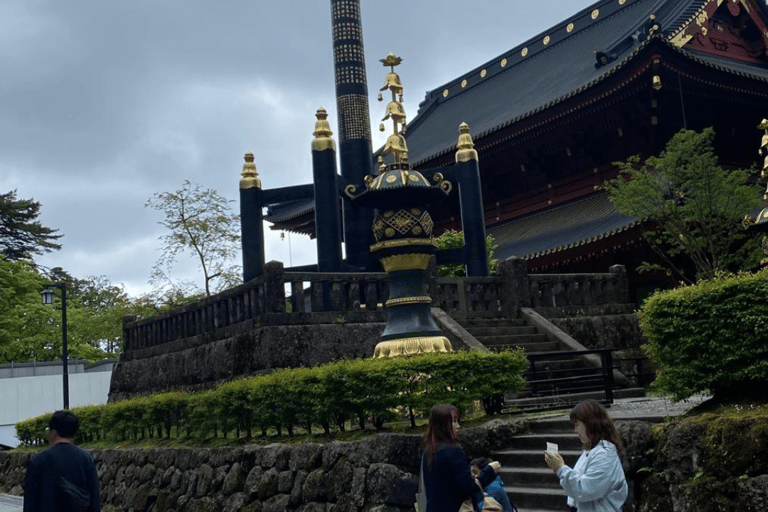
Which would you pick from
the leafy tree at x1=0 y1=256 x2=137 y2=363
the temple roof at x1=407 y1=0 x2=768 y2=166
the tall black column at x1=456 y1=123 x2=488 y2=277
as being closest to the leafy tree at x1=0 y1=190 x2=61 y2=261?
the leafy tree at x1=0 y1=256 x2=137 y2=363

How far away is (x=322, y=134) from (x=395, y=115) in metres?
3.65

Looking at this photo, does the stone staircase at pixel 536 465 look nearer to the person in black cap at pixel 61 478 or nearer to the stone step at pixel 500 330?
the person in black cap at pixel 61 478

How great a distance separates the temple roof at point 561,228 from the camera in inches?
920

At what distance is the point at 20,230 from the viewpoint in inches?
2424

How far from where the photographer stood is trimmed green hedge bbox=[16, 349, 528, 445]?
10289 mm

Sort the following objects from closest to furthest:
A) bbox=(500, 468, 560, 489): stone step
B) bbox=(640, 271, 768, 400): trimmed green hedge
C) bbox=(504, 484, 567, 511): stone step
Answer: bbox=(640, 271, 768, 400): trimmed green hedge, bbox=(504, 484, 567, 511): stone step, bbox=(500, 468, 560, 489): stone step

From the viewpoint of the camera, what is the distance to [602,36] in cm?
3388

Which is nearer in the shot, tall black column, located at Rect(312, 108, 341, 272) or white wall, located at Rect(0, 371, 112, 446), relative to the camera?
tall black column, located at Rect(312, 108, 341, 272)

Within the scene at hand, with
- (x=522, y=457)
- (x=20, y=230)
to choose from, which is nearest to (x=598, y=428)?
(x=522, y=457)

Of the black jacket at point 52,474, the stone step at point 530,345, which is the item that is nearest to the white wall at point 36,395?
the stone step at point 530,345

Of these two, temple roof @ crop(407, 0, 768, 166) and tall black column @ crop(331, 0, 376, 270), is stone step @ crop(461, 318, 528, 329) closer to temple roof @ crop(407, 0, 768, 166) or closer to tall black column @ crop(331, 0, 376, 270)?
tall black column @ crop(331, 0, 376, 270)

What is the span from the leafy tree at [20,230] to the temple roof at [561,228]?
4266 cm

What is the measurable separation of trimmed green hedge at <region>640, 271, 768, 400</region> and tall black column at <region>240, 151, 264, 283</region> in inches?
416

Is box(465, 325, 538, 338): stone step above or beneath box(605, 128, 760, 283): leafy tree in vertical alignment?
beneath
